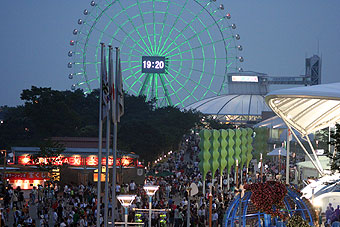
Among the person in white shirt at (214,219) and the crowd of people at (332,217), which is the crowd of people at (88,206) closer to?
the person in white shirt at (214,219)

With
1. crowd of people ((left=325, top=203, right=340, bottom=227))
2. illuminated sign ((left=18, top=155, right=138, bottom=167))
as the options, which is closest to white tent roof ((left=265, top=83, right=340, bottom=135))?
crowd of people ((left=325, top=203, right=340, bottom=227))

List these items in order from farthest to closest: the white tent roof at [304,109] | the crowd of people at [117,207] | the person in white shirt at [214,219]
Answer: the white tent roof at [304,109], the person in white shirt at [214,219], the crowd of people at [117,207]

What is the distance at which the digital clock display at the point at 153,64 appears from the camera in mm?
→ 65688

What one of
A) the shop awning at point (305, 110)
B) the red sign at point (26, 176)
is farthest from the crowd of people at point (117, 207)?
the shop awning at point (305, 110)

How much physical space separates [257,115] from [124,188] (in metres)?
77.2

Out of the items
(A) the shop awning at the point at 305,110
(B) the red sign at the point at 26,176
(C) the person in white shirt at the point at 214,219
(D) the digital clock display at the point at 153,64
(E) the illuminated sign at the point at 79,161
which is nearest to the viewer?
(C) the person in white shirt at the point at 214,219

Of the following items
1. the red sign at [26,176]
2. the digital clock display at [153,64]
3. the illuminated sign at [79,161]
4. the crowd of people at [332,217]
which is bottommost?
the red sign at [26,176]

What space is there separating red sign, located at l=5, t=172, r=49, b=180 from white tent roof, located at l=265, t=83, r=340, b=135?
13308 mm

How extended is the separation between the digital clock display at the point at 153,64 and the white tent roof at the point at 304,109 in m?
31.7

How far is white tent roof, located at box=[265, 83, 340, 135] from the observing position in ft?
100

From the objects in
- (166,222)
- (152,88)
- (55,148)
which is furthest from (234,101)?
(166,222)

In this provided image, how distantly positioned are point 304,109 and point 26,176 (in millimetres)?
14828

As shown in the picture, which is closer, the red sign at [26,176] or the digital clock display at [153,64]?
the red sign at [26,176]

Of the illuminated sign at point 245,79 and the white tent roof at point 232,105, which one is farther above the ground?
the illuminated sign at point 245,79
